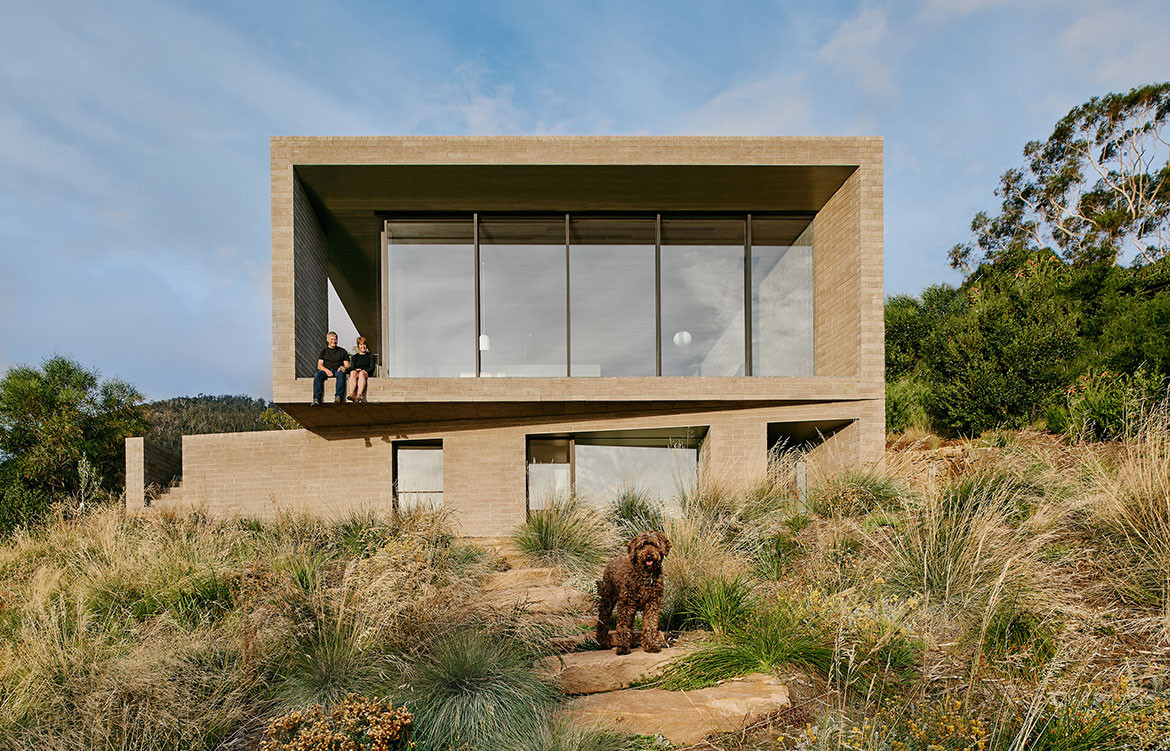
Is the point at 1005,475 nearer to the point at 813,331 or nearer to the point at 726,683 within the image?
the point at 726,683

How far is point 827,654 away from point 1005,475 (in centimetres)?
386

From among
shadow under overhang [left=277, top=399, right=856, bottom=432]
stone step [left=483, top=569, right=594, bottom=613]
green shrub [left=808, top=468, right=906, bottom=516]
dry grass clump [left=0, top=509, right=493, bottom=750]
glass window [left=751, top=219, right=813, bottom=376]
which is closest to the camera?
dry grass clump [left=0, top=509, right=493, bottom=750]

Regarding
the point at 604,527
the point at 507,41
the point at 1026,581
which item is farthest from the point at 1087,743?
the point at 507,41

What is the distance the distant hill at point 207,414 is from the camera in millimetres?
37938

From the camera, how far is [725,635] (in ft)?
13.6

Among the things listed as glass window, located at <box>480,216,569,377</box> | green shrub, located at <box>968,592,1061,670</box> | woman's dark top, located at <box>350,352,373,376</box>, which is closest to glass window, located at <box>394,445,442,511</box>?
woman's dark top, located at <box>350,352,373,376</box>

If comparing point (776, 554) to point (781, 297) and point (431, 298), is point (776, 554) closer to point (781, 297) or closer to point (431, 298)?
point (781, 297)

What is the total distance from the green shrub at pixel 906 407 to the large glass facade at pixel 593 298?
3.57 metres

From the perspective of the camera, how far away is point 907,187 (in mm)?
12328

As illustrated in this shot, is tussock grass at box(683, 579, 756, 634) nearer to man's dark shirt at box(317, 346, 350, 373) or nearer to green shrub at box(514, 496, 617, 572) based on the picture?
green shrub at box(514, 496, 617, 572)

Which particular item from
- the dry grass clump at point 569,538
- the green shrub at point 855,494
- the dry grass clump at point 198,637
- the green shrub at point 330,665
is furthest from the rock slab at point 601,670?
the green shrub at point 855,494

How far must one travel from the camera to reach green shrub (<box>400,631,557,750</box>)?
337cm

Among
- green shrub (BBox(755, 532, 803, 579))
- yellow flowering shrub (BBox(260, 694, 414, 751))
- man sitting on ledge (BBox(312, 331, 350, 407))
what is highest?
man sitting on ledge (BBox(312, 331, 350, 407))

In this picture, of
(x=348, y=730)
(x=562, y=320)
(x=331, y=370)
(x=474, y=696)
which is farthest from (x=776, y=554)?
(x=331, y=370)
